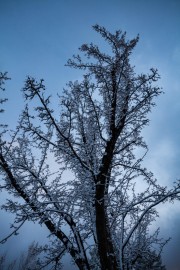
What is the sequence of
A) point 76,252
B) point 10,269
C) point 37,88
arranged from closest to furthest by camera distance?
1. point 37,88
2. point 76,252
3. point 10,269

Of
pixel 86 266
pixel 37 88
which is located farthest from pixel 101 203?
pixel 37 88

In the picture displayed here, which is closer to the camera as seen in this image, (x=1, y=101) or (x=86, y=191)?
(x=86, y=191)

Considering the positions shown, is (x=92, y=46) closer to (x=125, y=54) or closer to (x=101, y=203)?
(x=125, y=54)

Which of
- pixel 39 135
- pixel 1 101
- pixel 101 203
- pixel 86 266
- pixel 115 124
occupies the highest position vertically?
pixel 1 101

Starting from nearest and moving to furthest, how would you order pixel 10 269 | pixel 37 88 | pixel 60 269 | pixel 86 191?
pixel 37 88, pixel 86 191, pixel 60 269, pixel 10 269

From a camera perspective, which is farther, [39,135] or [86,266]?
[86,266]

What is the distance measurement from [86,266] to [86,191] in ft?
6.85

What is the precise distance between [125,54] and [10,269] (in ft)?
232

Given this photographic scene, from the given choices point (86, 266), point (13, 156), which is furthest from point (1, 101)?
point (86, 266)

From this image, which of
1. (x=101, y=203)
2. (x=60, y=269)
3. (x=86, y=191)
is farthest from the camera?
(x=60, y=269)

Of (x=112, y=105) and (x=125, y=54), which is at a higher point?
(x=125, y=54)

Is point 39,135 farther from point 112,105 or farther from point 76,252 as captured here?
point 76,252

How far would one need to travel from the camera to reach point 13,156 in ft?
26.2

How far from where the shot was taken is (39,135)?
5.47m
